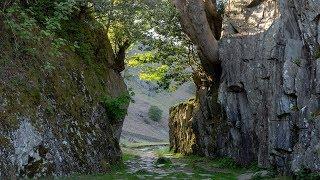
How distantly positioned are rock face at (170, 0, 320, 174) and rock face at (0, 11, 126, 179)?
22.0 ft

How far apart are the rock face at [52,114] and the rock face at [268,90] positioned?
6692 millimetres

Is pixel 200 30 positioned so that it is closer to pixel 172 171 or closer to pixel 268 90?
pixel 268 90

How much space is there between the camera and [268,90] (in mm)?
17984

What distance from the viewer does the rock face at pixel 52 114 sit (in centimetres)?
1168

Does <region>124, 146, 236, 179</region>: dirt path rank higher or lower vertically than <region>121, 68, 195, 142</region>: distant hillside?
lower

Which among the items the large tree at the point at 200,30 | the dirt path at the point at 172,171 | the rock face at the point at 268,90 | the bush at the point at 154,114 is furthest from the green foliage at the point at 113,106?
the bush at the point at 154,114

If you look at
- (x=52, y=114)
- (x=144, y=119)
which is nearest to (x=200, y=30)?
(x=52, y=114)

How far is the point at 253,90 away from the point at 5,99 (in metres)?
11.7

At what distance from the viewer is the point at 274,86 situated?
54.6 feet

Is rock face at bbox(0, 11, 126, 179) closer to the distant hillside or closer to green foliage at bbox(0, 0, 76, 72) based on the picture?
green foliage at bbox(0, 0, 76, 72)

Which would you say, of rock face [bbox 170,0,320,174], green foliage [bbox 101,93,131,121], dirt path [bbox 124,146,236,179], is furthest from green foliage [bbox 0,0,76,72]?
rock face [bbox 170,0,320,174]

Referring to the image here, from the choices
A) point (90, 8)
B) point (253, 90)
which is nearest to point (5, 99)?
point (90, 8)

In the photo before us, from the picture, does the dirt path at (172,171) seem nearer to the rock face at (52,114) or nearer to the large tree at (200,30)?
the rock face at (52,114)

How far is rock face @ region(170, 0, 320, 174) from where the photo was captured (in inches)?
552
